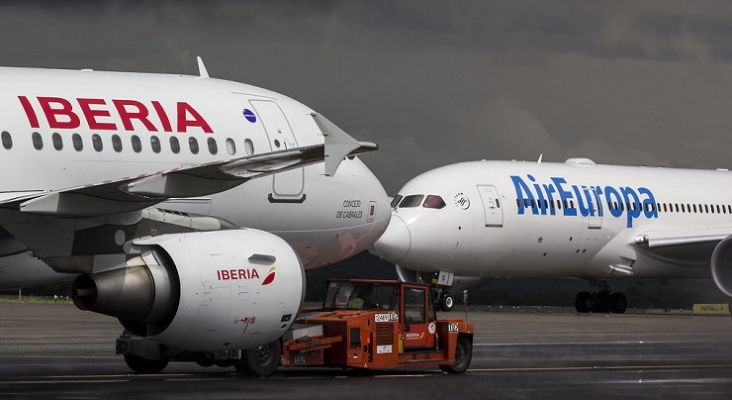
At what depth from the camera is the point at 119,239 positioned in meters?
16.6

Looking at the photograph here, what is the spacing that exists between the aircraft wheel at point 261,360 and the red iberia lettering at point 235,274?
2501 mm

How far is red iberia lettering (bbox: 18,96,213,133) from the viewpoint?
58.6ft

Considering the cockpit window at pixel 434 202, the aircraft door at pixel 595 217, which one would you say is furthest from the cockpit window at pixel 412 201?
the aircraft door at pixel 595 217

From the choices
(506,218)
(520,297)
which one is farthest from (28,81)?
(520,297)

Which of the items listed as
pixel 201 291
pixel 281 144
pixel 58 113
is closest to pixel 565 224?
pixel 281 144

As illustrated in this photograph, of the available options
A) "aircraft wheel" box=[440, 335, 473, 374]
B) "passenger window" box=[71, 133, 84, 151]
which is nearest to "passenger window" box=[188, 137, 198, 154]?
"passenger window" box=[71, 133, 84, 151]

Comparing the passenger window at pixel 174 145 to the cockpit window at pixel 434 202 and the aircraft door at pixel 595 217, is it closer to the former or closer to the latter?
the cockpit window at pixel 434 202

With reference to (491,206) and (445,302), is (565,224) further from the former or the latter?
(445,302)

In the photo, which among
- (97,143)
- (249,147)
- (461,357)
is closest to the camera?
(97,143)

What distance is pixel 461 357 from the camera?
21.2m

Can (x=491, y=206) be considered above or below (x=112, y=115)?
above

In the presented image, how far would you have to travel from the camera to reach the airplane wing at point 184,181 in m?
14.0

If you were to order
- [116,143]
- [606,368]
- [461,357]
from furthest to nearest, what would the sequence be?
[606,368] → [461,357] → [116,143]

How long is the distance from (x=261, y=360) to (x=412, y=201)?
2065 centimetres
